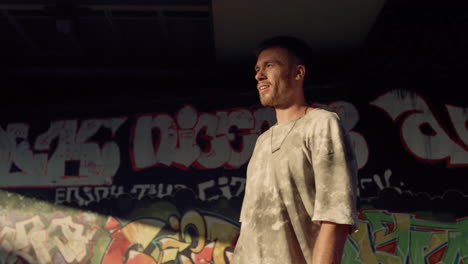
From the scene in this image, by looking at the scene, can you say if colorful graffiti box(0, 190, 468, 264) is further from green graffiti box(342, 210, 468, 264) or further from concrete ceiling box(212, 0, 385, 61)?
concrete ceiling box(212, 0, 385, 61)

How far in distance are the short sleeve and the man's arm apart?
0.04m

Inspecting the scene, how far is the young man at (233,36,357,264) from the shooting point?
191 centimetres

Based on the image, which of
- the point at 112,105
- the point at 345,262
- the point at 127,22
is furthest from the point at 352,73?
the point at 112,105

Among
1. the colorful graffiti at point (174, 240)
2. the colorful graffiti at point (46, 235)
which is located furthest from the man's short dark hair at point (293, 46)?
the colorful graffiti at point (46, 235)

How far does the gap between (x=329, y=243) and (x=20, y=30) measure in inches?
260

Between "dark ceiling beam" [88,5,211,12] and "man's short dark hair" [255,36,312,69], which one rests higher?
"dark ceiling beam" [88,5,211,12]

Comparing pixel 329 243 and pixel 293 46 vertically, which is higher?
pixel 293 46

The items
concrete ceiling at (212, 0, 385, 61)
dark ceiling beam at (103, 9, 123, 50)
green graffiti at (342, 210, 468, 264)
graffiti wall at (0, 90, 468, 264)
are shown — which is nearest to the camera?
concrete ceiling at (212, 0, 385, 61)

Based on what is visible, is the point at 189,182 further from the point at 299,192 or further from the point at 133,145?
the point at 299,192

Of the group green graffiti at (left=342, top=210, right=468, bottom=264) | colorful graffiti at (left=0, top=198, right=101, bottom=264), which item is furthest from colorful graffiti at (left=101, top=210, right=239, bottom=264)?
green graffiti at (left=342, top=210, right=468, bottom=264)

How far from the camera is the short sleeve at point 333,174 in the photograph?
1.89m

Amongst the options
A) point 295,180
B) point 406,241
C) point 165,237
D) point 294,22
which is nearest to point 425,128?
point 406,241

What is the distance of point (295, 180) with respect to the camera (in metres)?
2.08

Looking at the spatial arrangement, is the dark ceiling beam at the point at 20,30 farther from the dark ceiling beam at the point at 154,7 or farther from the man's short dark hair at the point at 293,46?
the man's short dark hair at the point at 293,46
